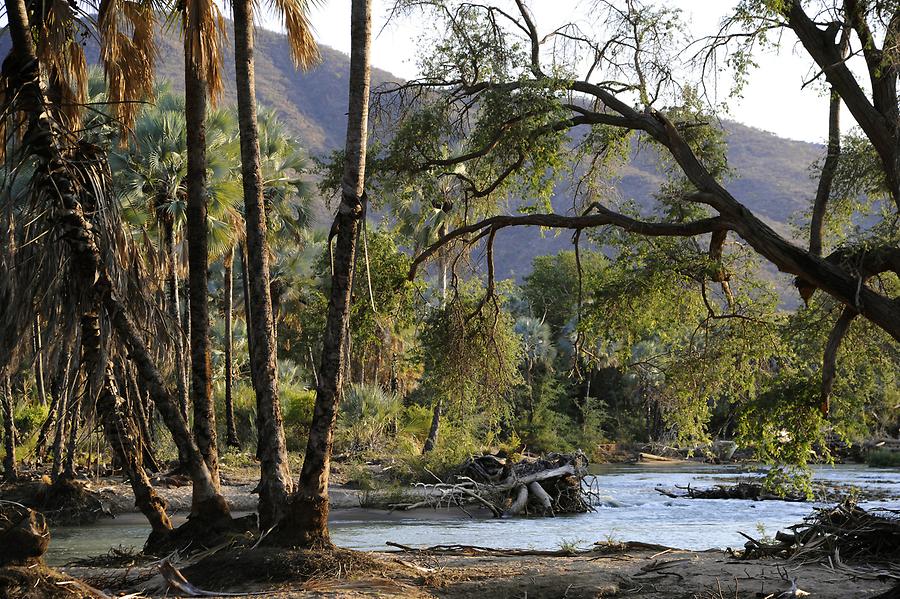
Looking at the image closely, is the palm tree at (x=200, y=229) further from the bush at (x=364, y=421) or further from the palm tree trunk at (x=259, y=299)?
the bush at (x=364, y=421)

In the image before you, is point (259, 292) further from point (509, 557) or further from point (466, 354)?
point (509, 557)

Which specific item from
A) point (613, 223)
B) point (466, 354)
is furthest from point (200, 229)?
point (613, 223)

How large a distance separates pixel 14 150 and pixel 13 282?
1.38m

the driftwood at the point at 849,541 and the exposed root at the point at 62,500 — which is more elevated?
the driftwood at the point at 849,541

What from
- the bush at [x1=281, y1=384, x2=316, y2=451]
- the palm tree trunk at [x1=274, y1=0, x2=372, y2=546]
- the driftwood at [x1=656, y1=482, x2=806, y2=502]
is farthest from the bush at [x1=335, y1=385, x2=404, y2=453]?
the palm tree trunk at [x1=274, y1=0, x2=372, y2=546]

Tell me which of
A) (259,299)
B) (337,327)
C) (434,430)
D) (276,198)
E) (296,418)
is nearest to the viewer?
(337,327)

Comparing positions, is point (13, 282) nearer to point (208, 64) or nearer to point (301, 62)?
point (208, 64)

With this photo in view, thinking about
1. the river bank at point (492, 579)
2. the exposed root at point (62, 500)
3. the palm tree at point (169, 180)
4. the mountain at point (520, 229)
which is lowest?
the exposed root at point (62, 500)

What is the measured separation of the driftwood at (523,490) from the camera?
798 inches

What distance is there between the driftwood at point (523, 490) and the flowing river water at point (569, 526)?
40 cm

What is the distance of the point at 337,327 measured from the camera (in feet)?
27.6

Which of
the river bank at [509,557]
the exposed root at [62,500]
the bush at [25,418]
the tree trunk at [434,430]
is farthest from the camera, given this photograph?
the tree trunk at [434,430]

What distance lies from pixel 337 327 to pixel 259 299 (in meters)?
1.85

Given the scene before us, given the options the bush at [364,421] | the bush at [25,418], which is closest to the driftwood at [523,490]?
the bush at [364,421]
